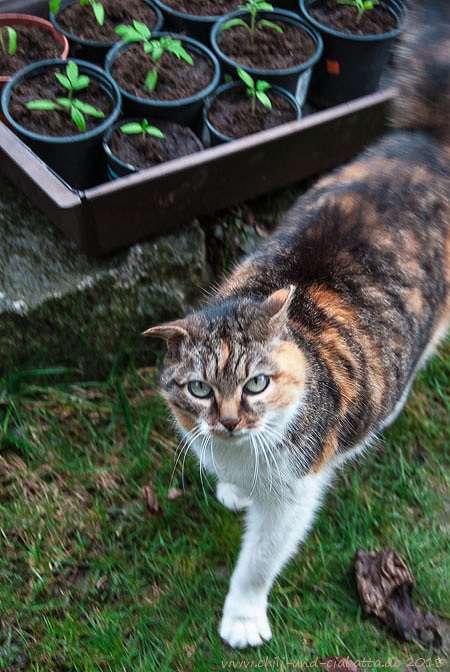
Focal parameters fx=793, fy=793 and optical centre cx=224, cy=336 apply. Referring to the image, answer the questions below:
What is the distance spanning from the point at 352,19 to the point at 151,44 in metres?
0.98

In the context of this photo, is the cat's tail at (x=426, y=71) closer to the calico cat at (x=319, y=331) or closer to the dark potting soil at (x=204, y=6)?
the calico cat at (x=319, y=331)

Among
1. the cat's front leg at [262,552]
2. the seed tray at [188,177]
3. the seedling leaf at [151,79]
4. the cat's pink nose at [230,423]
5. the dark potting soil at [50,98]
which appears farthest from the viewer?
the seedling leaf at [151,79]

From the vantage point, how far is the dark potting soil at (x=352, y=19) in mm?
3441

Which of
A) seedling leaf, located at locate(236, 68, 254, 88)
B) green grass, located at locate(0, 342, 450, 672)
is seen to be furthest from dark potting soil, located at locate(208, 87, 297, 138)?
green grass, located at locate(0, 342, 450, 672)

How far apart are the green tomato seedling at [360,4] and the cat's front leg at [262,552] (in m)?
2.08

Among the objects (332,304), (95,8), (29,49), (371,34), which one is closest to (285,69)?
(371,34)

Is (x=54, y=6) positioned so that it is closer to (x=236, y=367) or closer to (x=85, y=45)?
(x=85, y=45)

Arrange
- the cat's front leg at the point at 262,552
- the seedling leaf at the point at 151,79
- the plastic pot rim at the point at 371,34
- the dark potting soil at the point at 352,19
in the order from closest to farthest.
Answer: the cat's front leg at the point at 262,552, the seedling leaf at the point at 151,79, the plastic pot rim at the point at 371,34, the dark potting soil at the point at 352,19

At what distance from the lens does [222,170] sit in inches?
116

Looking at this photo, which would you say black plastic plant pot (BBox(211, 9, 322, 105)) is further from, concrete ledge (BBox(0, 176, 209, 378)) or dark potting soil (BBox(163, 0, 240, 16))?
concrete ledge (BBox(0, 176, 209, 378))

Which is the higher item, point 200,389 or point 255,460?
point 200,389

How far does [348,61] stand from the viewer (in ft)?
11.1

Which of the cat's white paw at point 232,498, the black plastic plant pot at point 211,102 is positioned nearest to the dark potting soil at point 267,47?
the black plastic plant pot at point 211,102

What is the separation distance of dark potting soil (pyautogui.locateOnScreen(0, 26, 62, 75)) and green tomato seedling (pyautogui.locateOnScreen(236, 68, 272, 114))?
2.48ft
